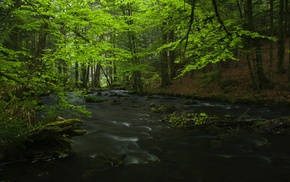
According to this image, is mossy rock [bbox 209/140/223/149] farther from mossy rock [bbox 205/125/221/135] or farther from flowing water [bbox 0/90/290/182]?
mossy rock [bbox 205/125/221/135]

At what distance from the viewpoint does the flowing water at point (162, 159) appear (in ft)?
18.9

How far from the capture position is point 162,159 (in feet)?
22.5

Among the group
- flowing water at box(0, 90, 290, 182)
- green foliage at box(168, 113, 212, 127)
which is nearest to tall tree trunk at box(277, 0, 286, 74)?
green foliage at box(168, 113, 212, 127)

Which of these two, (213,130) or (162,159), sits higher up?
(213,130)

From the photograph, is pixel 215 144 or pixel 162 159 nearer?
pixel 162 159

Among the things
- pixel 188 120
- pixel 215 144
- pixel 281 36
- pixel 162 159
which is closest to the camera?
pixel 162 159

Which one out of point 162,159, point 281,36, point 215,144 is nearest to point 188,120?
point 215,144

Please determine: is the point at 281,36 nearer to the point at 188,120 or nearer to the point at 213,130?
the point at 188,120

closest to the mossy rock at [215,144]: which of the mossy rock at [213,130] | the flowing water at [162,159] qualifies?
the flowing water at [162,159]

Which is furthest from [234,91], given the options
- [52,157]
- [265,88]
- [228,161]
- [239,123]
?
[52,157]

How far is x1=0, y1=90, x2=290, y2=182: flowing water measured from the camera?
575cm

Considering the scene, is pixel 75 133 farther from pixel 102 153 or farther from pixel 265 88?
pixel 265 88

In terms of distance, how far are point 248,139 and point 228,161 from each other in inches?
73.6

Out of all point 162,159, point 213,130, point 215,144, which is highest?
point 213,130
